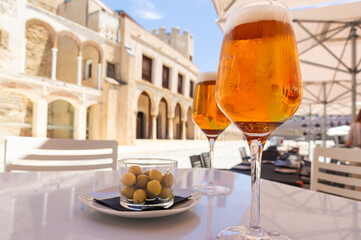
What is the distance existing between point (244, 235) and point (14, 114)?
42.0 ft

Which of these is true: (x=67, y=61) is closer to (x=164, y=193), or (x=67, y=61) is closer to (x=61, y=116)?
(x=61, y=116)

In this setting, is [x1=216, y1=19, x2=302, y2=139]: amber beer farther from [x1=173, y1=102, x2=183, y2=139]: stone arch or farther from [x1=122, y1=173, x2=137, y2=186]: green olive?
[x1=173, y1=102, x2=183, y2=139]: stone arch

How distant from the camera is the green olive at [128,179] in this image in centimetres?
55

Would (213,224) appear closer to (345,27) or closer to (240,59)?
(240,59)

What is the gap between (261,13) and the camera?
50 cm

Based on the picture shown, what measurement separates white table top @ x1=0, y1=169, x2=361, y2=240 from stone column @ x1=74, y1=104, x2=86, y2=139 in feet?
34.6

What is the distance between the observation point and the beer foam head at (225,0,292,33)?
1.65 feet

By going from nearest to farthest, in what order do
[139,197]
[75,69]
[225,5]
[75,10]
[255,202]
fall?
[255,202]
[139,197]
[225,5]
[75,10]
[75,69]

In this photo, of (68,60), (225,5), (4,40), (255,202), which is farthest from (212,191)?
(68,60)

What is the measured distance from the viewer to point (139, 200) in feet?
1.74

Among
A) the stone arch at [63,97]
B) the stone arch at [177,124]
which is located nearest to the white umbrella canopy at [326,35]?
the stone arch at [63,97]

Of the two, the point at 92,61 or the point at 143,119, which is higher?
the point at 92,61

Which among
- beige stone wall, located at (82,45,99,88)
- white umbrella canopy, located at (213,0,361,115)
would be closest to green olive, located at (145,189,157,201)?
white umbrella canopy, located at (213,0,361,115)

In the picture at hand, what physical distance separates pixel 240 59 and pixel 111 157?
4.18 ft
